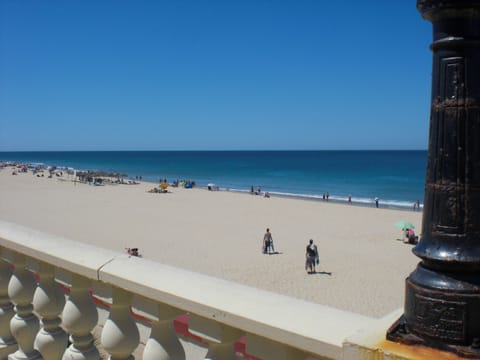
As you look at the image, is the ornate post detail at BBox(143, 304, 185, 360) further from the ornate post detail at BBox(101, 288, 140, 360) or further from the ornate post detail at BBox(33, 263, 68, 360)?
A: the ornate post detail at BBox(33, 263, 68, 360)

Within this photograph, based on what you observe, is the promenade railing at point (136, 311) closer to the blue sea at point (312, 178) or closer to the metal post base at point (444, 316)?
the metal post base at point (444, 316)

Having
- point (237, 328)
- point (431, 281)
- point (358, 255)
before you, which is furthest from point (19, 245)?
point (358, 255)

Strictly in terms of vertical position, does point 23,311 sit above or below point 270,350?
below

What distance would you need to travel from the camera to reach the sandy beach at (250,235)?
1348 centimetres

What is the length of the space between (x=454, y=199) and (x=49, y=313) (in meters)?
2.09

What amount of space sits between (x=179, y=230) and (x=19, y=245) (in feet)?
67.4

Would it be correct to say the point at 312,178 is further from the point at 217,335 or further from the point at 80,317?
the point at 217,335

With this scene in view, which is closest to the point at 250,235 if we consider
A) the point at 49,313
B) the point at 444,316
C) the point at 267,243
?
the point at 267,243

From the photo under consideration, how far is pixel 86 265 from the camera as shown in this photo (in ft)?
6.62

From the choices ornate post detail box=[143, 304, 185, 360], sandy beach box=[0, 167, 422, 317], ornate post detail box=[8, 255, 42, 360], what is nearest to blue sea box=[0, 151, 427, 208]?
sandy beach box=[0, 167, 422, 317]

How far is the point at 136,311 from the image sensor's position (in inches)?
77.2

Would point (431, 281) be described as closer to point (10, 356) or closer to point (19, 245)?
point (19, 245)

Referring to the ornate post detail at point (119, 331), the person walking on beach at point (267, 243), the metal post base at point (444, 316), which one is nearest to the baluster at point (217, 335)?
the ornate post detail at point (119, 331)

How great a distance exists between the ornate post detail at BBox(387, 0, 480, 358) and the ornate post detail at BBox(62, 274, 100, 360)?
59.7 inches
